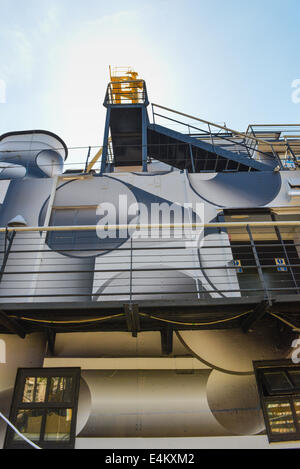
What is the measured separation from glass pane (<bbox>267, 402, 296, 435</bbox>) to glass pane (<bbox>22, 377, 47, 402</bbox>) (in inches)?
141

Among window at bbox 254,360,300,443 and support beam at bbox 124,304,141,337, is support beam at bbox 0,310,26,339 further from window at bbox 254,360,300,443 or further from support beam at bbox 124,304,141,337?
window at bbox 254,360,300,443

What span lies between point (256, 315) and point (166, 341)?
1.50 metres

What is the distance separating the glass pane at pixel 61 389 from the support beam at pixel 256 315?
2.96m

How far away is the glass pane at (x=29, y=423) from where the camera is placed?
4.33 metres

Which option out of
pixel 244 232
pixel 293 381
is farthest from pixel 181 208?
pixel 293 381

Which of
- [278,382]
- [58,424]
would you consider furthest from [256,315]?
[58,424]

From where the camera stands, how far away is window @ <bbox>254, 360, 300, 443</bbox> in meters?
4.38

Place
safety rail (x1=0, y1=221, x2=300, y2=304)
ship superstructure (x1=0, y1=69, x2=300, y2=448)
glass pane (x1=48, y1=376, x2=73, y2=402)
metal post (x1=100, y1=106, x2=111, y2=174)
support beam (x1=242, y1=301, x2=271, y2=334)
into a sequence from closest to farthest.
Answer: support beam (x1=242, y1=301, x2=271, y2=334), ship superstructure (x1=0, y1=69, x2=300, y2=448), glass pane (x1=48, y1=376, x2=73, y2=402), safety rail (x1=0, y1=221, x2=300, y2=304), metal post (x1=100, y1=106, x2=111, y2=174)

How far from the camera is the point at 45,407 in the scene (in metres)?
4.48

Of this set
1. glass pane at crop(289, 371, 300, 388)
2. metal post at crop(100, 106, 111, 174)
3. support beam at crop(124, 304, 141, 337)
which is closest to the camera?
support beam at crop(124, 304, 141, 337)

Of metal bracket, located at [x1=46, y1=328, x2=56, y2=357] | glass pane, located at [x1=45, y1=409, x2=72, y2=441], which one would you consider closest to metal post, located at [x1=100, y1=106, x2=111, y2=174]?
metal bracket, located at [x1=46, y1=328, x2=56, y2=357]

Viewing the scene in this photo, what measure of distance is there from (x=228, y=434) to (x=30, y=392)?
10.3 feet

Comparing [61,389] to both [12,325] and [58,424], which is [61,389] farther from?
[12,325]

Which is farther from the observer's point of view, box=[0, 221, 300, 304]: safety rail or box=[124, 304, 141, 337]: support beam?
box=[0, 221, 300, 304]: safety rail
